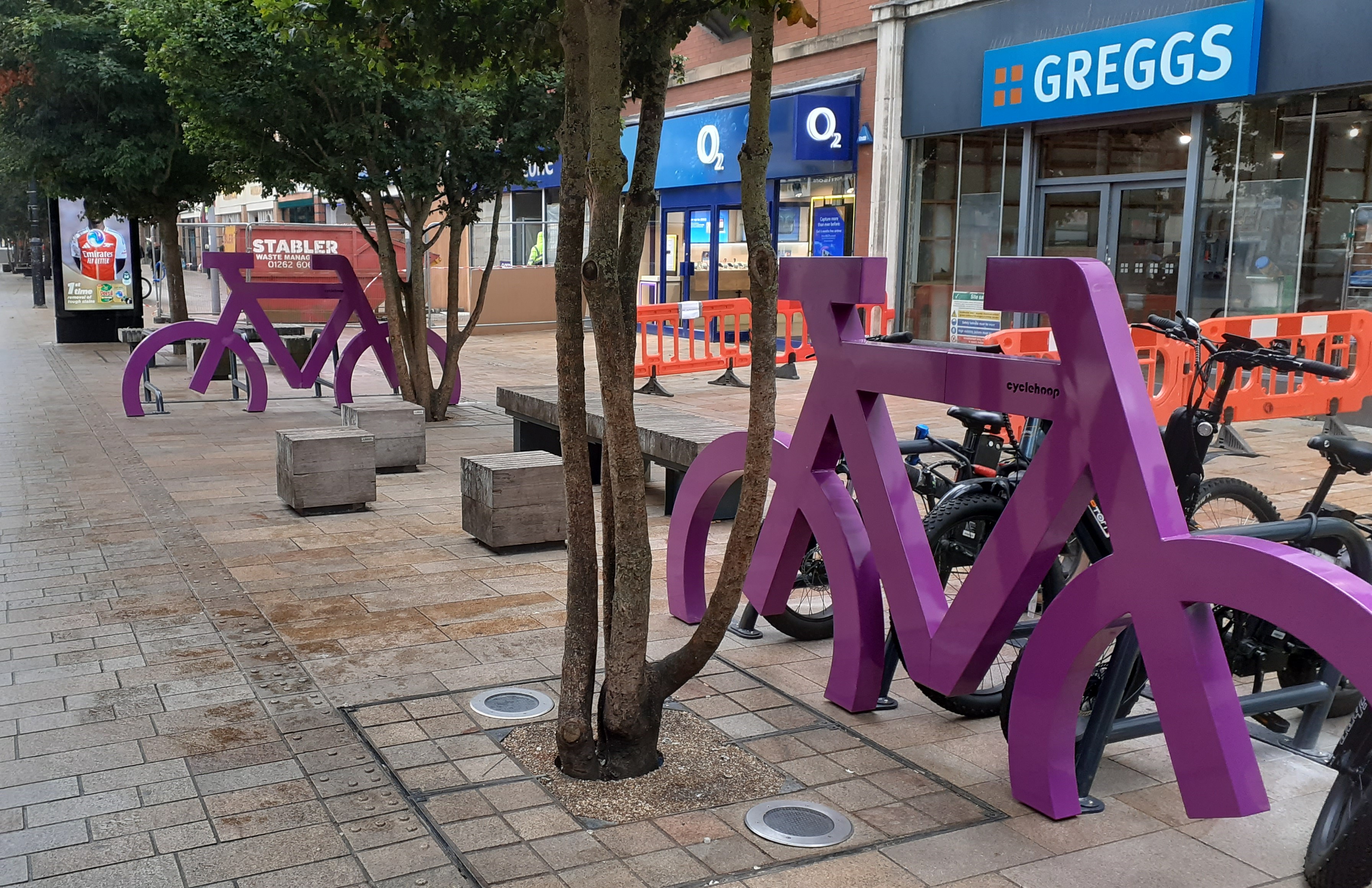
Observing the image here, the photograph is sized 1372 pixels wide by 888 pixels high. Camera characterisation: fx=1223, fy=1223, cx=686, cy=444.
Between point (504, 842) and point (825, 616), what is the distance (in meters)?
2.50

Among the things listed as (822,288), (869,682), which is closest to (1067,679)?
(869,682)

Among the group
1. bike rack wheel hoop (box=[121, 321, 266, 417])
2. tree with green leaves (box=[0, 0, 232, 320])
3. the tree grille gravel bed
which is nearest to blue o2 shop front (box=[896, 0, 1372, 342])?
bike rack wheel hoop (box=[121, 321, 266, 417])

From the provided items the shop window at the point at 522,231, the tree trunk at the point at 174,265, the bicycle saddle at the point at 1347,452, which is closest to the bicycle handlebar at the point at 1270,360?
the bicycle saddle at the point at 1347,452

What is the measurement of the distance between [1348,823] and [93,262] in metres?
23.4

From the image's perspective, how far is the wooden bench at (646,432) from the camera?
785 cm

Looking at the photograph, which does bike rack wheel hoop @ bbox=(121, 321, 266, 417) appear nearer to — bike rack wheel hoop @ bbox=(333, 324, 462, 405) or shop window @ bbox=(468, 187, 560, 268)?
bike rack wheel hoop @ bbox=(333, 324, 462, 405)

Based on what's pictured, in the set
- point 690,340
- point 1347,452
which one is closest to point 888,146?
point 690,340

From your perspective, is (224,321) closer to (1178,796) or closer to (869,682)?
(869,682)

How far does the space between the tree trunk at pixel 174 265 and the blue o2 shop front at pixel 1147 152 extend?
479 inches

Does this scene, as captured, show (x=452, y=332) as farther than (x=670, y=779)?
Yes

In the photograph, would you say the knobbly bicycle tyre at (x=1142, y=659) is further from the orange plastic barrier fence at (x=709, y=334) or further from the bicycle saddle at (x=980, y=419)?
the orange plastic barrier fence at (x=709, y=334)

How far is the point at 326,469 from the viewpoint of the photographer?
844cm

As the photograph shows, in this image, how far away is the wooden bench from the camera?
785 centimetres

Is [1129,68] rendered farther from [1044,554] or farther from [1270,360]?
[1044,554]
